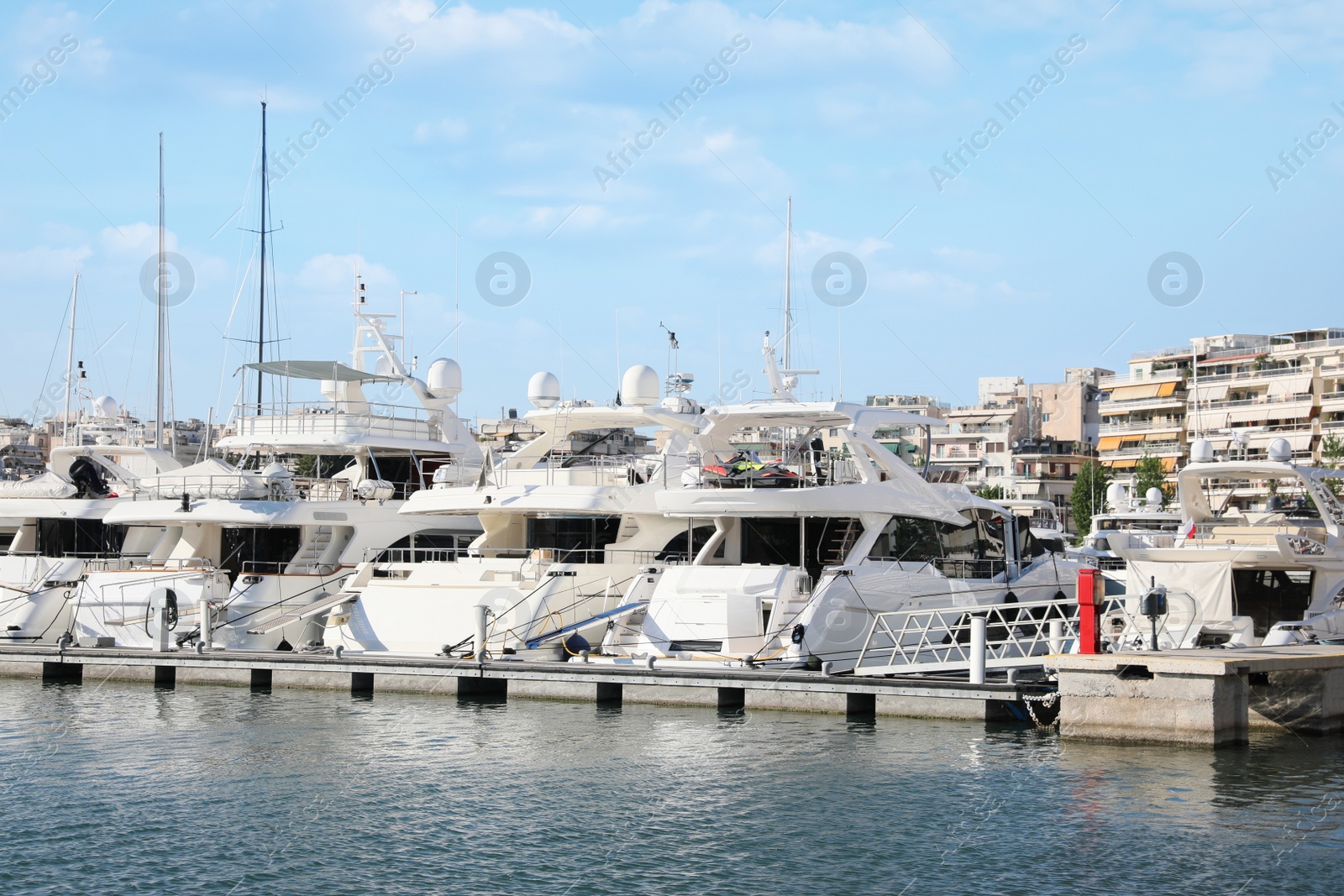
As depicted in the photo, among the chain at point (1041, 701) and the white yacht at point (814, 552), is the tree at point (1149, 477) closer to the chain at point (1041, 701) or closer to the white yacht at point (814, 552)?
the white yacht at point (814, 552)

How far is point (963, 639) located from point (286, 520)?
13676mm

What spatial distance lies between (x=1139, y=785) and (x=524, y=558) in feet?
43.1

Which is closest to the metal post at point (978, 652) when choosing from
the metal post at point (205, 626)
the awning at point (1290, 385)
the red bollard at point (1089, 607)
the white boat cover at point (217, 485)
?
the red bollard at point (1089, 607)

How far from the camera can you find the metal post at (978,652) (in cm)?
2055

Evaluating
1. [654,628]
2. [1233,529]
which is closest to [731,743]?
[654,628]

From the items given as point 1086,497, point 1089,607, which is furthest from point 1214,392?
Result: point 1089,607

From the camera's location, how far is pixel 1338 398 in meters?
66.9

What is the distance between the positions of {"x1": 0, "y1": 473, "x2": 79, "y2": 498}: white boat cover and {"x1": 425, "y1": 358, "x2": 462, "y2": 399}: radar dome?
8417 millimetres

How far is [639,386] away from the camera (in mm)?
28828

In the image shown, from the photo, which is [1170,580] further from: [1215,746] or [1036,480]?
[1036,480]

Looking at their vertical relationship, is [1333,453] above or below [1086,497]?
above

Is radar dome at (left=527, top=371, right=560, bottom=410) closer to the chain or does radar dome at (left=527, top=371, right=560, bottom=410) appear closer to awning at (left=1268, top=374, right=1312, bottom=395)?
the chain

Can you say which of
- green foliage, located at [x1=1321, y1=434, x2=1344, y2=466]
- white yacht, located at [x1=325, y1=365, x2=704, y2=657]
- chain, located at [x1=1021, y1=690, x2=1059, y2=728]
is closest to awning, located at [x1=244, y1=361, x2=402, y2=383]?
white yacht, located at [x1=325, y1=365, x2=704, y2=657]

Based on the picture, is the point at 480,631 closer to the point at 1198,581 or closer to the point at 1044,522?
the point at 1198,581
